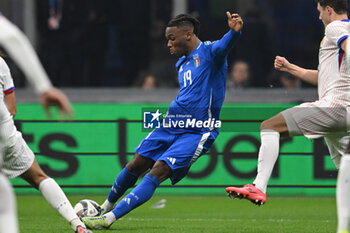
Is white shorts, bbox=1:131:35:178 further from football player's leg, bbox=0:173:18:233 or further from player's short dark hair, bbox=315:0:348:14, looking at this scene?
player's short dark hair, bbox=315:0:348:14

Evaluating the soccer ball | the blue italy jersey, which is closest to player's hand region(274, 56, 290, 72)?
the blue italy jersey

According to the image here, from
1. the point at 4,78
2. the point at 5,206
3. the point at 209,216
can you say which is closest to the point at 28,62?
the point at 5,206

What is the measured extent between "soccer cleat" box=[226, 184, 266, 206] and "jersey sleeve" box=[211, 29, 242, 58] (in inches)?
52.3

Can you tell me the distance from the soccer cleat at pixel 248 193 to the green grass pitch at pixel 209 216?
126 centimetres

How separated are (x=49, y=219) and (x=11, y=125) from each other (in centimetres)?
260

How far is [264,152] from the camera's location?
6438 mm

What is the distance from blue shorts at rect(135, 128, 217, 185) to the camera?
7.18 meters

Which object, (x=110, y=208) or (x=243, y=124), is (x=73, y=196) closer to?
(x=243, y=124)

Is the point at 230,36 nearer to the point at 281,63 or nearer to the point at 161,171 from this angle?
the point at 281,63

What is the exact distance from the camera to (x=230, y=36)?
22.6 feet

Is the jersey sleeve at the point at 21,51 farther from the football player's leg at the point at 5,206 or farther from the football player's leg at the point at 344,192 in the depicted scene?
the football player's leg at the point at 344,192

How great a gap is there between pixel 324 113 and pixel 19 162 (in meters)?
2.37

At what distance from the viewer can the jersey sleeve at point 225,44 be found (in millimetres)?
6867

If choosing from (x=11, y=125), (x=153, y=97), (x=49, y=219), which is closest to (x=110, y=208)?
(x=49, y=219)
